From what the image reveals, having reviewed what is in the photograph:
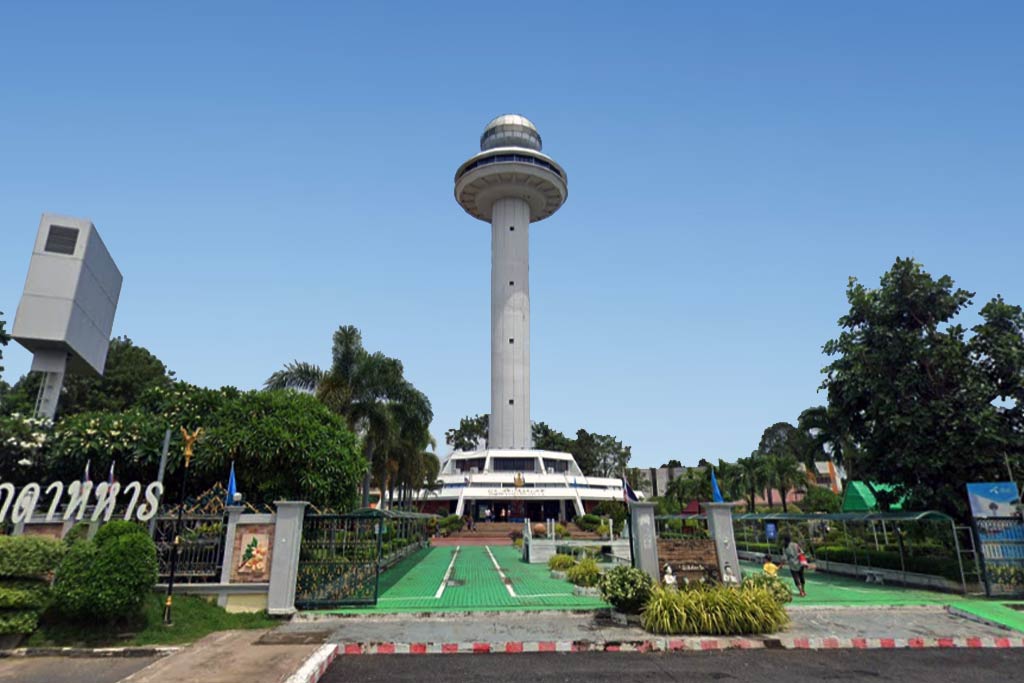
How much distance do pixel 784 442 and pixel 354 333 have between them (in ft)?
404

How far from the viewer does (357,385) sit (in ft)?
110

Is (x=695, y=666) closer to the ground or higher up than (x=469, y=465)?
closer to the ground

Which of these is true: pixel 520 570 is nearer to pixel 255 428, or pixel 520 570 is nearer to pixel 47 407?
pixel 255 428

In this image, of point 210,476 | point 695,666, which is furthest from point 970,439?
point 210,476

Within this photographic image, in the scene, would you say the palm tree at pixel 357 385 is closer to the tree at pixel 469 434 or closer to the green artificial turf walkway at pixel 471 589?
the green artificial turf walkway at pixel 471 589

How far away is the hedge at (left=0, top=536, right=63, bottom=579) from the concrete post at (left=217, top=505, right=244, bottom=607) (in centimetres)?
339

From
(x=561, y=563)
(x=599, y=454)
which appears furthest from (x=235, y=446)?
(x=599, y=454)

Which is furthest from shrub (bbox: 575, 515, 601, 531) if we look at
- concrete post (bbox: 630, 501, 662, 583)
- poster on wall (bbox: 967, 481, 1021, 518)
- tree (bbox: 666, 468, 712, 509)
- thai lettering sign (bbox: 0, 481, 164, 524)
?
thai lettering sign (bbox: 0, 481, 164, 524)

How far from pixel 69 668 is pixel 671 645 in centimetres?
1162

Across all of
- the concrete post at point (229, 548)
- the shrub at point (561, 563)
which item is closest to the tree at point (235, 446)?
the concrete post at point (229, 548)

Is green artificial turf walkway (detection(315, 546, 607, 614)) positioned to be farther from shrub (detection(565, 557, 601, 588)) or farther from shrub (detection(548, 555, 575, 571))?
shrub (detection(548, 555, 575, 571))

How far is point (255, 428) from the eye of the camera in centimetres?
2108

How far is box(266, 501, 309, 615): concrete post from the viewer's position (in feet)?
47.6

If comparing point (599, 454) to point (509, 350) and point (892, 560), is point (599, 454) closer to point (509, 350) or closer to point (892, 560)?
point (509, 350)
